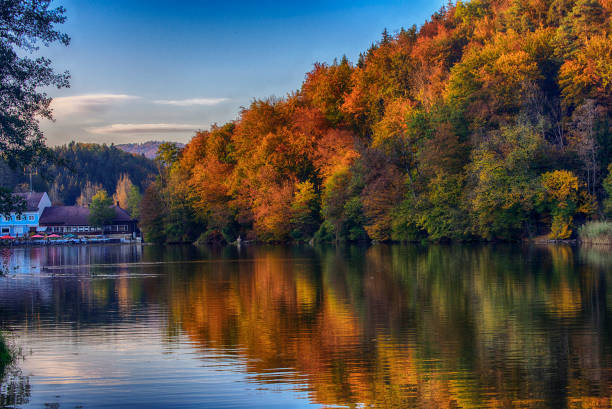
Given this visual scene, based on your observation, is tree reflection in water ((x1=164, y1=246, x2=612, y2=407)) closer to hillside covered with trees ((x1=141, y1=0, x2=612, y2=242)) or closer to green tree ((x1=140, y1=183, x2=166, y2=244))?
hillside covered with trees ((x1=141, y1=0, x2=612, y2=242))

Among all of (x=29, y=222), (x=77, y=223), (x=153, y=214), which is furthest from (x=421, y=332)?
(x=29, y=222)

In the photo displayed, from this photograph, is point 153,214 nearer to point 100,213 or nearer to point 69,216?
point 100,213

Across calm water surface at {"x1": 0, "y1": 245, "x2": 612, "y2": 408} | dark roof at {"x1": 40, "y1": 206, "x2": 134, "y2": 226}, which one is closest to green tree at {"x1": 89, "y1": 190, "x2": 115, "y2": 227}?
dark roof at {"x1": 40, "y1": 206, "x2": 134, "y2": 226}

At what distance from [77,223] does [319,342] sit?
395 ft

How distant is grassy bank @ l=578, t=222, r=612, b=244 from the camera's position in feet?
173

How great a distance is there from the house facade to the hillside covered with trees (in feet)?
128

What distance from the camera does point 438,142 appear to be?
63.0 m

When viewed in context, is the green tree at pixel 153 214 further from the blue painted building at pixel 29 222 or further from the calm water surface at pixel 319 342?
the calm water surface at pixel 319 342

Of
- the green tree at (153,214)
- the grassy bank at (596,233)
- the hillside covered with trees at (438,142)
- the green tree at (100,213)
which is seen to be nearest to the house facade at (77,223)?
the green tree at (100,213)

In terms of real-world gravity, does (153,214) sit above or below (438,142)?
below

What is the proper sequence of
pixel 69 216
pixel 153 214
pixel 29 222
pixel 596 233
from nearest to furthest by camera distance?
pixel 596 233, pixel 153 214, pixel 29 222, pixel 69 216

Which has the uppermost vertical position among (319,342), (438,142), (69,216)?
(438,142)

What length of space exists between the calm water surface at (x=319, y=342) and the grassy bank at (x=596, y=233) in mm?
23174

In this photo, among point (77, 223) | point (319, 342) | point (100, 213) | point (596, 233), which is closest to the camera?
point (319, 342)
